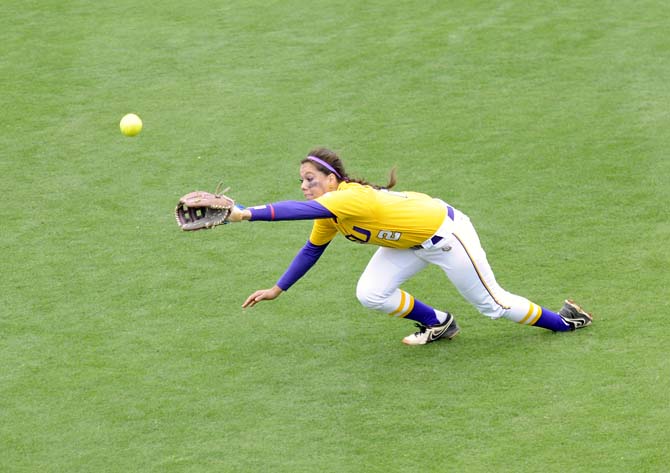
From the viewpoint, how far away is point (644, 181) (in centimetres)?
944

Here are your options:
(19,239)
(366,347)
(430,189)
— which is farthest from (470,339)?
(19,239)

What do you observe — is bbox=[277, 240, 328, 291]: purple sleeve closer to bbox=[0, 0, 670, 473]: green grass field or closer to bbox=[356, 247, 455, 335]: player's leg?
bbox=[356, 247, 455, 335]: player's leg

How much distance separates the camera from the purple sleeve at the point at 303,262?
7129 mm

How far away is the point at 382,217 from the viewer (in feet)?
22.0

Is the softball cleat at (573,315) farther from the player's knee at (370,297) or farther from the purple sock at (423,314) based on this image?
the player's knee at (370,297)

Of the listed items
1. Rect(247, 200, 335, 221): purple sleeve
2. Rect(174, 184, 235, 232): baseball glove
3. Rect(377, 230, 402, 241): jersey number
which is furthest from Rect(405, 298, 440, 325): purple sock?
Rect(174, 184, 235, 232): baseball glove

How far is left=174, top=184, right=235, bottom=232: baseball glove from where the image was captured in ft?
19.6

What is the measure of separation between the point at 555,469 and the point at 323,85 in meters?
6.65

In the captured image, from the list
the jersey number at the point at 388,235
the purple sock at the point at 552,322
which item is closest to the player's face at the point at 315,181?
the jersey number at the point at 388,235

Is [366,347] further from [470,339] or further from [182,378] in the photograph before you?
[182,378]

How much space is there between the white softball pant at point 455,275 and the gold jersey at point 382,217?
153 millimetres

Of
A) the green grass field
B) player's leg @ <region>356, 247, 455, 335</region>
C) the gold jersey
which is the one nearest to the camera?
the green grass field

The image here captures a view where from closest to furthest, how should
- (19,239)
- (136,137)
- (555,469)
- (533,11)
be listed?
(555,469) < (19,239) < (136,137) < (533,11)

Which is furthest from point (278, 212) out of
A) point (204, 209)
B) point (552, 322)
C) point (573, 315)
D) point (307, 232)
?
point (307, 232)
